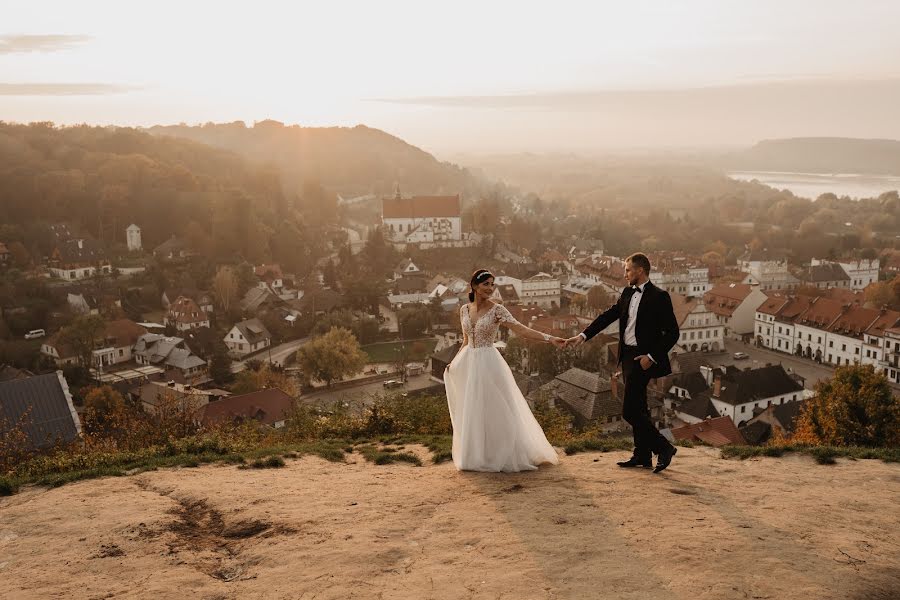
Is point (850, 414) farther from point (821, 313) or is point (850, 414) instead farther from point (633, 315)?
point (821, 313)

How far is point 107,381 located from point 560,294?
34186mm

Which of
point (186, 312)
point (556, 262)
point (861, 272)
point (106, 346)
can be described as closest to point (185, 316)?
point (186, 312)

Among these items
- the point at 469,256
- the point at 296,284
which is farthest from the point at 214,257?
the point at 469,256

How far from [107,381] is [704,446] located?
3209 cm

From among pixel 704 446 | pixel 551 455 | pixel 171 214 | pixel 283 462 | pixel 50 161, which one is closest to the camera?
pixel 551 455

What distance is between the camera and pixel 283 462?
24.9 ft

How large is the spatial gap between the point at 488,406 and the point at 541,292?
165ft

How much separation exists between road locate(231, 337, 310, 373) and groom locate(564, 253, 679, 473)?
32680 mm

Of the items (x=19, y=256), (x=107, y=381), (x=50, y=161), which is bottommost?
(x=107, y=381)

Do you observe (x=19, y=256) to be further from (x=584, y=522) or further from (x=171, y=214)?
(x=584, y=522)

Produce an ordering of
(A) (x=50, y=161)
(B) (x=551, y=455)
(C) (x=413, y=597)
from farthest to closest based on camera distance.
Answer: (A) (x=50, y=161)
(B) (x=551, y=455)
(C) (x=413, y=597)

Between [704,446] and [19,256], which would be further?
[19,256]

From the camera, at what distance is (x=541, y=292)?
184 ft

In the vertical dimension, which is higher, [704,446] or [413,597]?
[413,597]
